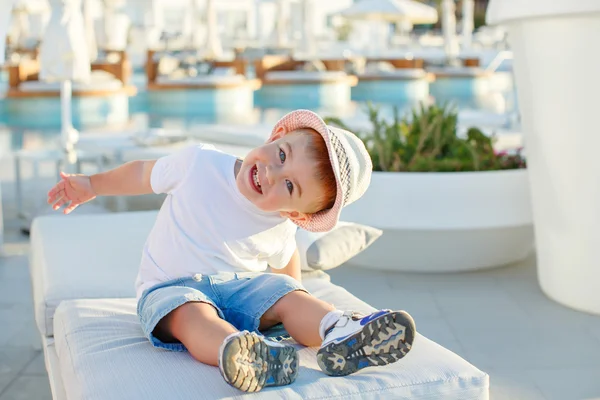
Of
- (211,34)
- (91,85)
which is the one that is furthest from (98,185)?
(211,34)

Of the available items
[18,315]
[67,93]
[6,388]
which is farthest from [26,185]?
[6,388]

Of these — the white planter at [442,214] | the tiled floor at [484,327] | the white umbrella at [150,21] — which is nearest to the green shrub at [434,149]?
the white planter at [442,214]

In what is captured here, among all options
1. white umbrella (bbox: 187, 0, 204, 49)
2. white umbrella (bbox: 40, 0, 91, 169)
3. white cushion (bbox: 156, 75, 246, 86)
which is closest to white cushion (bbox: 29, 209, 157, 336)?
white umbrella (bbox: 40, 0, 91, 169)

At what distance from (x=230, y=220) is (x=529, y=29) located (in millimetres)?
1788

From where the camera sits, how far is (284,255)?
2.45 meters

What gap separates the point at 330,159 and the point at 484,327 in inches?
64.2

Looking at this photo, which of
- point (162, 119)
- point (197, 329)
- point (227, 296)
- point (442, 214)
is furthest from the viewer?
point (162, 119)

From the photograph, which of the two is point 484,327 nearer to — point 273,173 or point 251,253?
point 251,253

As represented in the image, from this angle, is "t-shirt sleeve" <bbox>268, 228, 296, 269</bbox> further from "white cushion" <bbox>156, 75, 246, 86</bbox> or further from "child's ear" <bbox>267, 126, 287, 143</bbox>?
"white cushion" <bbox>156, 75, 246, 86</bbox>

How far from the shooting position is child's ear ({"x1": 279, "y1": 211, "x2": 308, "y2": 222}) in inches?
87.9

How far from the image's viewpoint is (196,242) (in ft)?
7.69

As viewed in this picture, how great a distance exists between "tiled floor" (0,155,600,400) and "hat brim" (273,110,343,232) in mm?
954

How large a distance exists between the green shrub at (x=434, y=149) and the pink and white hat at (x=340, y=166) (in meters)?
2.07

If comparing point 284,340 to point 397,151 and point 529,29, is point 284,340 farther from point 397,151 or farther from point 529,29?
point 397,151
